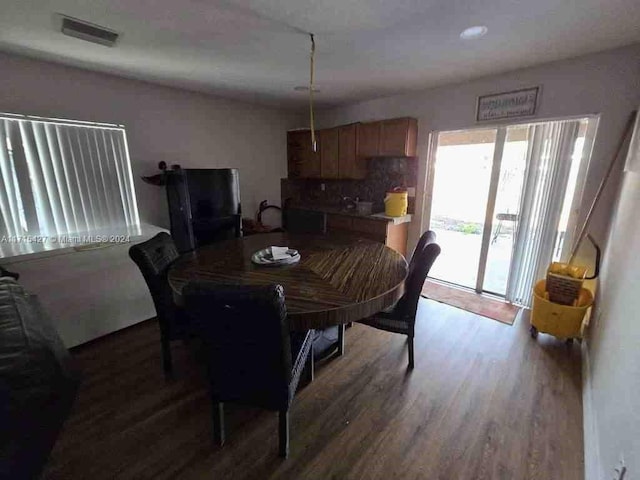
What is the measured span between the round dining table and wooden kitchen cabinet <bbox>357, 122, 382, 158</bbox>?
63.5 inches

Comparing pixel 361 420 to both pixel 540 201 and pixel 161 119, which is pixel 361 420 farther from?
pixel 161 119

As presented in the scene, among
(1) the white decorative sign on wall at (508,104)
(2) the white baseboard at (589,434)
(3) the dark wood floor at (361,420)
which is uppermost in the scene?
(1) the white decorative sign on wall at (508,104)

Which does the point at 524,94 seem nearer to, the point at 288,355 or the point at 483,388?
the point at 483,388

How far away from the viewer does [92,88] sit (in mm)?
2504

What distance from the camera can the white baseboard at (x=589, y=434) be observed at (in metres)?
1.22

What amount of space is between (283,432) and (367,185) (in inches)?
126

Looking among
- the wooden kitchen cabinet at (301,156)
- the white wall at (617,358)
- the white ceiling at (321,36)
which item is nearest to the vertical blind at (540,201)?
the white wall at (617,358)

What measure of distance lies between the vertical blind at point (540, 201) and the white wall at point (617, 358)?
51 centimetres

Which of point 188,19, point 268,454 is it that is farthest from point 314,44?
point 268,454

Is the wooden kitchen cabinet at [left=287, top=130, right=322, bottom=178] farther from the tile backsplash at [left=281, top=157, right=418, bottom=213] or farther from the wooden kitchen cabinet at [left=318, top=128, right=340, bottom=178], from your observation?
the tile backsplash at [left=281, top=157, right=418, bottom=213]

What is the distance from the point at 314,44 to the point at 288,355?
203 cm

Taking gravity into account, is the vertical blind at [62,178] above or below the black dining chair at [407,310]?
above

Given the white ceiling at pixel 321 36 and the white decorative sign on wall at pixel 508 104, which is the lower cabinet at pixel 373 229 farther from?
the white ceiling at pixel 321 36

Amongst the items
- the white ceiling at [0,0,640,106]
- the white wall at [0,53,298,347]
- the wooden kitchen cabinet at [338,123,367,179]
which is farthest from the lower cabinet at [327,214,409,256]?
the white ceiling at [0,0,640,106]
